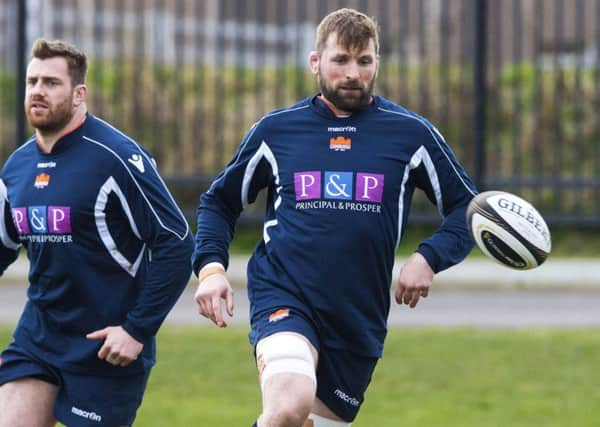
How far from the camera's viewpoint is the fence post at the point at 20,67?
640 inches

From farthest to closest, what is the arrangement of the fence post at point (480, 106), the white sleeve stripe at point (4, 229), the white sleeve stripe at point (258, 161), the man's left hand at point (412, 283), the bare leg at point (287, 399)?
1. the fence post at point (480, 106)
2. the white sleeve stripe at point (4, 229)
3. the white sleeve stripe at point (258, 161)
4. the man's left hand at point (412, 283)
5. the bare leg at point (287, 399)

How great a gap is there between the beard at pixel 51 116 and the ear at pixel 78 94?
2cm

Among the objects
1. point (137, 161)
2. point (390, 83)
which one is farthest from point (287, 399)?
point (390, 83)

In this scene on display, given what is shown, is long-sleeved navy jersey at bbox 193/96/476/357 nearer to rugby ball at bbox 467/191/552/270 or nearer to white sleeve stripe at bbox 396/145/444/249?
white sleeve stripe at bbox 396/145/444/249

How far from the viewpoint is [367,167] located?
6086 millimetres

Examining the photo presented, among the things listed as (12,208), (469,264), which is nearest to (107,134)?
(12,208)

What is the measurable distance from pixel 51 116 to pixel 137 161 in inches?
15.3

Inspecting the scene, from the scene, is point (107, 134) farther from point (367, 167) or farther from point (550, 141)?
point (550, 141)

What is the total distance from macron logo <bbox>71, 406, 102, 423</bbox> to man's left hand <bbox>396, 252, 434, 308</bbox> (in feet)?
4.22

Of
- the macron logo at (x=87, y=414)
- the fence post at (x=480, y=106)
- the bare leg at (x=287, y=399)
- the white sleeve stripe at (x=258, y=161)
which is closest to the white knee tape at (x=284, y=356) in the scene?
the bare leg at (x=287, y=399)

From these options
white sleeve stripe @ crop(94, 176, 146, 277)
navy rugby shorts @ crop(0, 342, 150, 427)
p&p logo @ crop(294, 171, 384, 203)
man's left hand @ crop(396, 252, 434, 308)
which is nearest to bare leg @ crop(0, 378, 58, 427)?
navy rugby shorts @ crop(0, 342, 150, 427)

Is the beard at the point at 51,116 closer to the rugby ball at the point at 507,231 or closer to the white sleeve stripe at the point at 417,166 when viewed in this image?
the white sleeve stripe at the point at 417,166

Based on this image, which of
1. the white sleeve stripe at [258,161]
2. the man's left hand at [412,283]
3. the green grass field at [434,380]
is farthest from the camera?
the green grass field at [434,380]

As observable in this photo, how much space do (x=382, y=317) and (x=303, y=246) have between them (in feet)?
1.52
